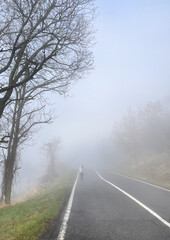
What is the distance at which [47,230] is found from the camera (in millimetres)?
6855

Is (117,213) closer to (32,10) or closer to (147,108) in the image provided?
(32,10)

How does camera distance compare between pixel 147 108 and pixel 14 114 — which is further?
pixel 147 108

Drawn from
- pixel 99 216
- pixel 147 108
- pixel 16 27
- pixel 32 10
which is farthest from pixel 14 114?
pixel 147 108

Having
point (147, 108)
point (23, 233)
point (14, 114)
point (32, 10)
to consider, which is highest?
point (147, 108)

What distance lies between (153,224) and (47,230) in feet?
9.06

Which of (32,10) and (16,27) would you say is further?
(16,27)

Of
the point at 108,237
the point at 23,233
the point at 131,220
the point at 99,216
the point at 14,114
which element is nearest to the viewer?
the point at 108,237

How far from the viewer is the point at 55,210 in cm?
991

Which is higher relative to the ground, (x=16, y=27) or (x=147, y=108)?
(x=147, y=108)

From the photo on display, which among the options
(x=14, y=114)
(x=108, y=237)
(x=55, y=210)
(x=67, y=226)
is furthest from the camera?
(x=14, y=114)

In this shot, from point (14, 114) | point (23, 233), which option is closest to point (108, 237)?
point (23, 233)

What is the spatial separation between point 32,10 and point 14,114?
29.4 feet

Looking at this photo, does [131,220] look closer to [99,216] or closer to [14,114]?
[99,216]

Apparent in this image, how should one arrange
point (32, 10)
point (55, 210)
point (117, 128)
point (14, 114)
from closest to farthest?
point (32, 10), point (55, 210), point (14, 114), point (117, 128)
